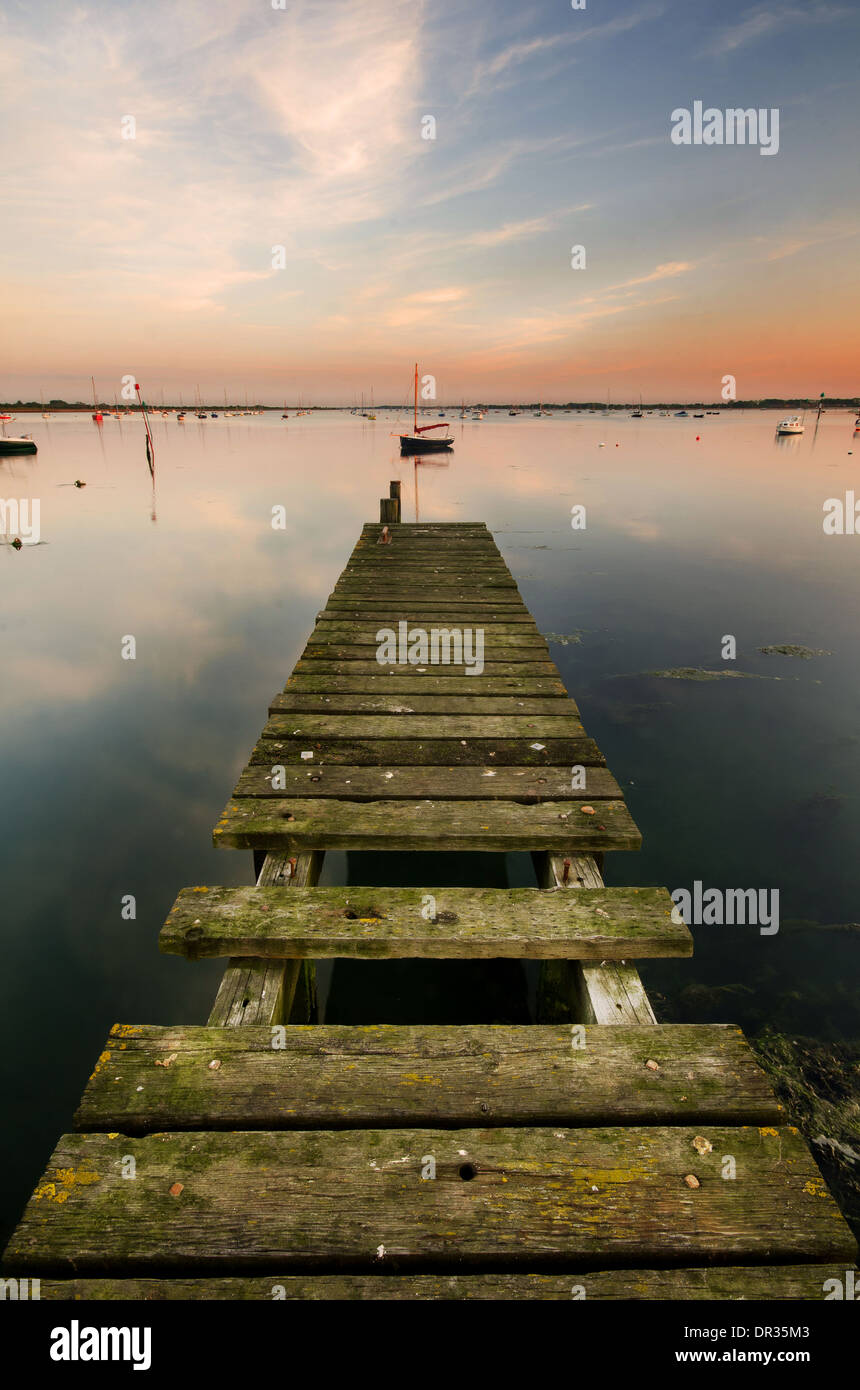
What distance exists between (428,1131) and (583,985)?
119 cm

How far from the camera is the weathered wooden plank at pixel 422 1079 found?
2375 millimetres

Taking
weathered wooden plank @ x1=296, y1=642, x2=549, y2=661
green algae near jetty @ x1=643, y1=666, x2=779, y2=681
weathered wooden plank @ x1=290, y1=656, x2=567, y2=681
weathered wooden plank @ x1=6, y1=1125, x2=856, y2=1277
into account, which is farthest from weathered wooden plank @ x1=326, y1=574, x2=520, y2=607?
weathered wooden plank @ x1=6, y1=1125, x2=856, y2=1277

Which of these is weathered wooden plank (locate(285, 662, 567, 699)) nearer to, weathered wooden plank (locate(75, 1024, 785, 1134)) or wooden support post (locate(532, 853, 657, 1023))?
wooden support post (locate(532, 853, 657, 1023))

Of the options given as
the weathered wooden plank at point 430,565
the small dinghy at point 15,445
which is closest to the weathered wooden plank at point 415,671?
the weathered wooden plank at point 430,565

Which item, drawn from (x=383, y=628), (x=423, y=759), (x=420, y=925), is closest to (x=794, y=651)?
(x=383, y=628)

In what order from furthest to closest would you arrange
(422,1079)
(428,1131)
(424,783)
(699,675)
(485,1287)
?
(699,675) → (424,783) → (422,1079) → (428,1131) → (485,1287)

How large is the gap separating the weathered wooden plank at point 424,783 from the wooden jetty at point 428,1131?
34cm

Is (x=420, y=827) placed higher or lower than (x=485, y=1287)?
higher

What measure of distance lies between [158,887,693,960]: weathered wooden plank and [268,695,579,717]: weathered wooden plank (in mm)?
2399

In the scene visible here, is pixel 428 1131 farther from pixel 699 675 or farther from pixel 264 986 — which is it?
pixel 699 675

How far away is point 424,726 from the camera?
5.40m

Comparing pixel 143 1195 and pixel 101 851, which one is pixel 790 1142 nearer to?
pixel 143 1195

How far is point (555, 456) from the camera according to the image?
57.7 m

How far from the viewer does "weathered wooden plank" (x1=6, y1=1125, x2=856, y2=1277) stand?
198 cm
